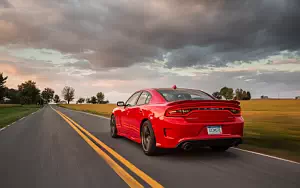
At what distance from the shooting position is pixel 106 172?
486cm

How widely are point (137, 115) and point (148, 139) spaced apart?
35.7 inches

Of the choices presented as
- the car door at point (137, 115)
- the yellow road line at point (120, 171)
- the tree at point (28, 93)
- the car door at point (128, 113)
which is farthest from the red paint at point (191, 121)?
the tree at point (28, 93)

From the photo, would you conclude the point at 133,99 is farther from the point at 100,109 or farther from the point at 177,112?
the point at 100,109

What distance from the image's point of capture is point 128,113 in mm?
8102

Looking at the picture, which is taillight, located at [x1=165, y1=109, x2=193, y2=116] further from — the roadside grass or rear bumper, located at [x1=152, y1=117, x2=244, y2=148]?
the roadside grass

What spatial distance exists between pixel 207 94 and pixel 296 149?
2738 millimetres

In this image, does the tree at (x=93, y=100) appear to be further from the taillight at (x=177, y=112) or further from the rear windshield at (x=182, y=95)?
the taillight at (x=177, y=112)

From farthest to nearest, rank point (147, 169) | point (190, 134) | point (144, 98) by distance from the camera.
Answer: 1. point (144, 98)
2. point (190, 134)
3. point (147, 169)

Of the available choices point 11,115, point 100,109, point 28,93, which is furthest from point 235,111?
point 28,93

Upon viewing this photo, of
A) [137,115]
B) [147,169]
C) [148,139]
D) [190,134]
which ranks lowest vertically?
[147,169]

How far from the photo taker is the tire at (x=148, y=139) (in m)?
6.23

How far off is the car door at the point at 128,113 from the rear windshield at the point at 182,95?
3.99 feet

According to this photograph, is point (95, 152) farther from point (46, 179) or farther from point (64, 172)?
point (46, 179)

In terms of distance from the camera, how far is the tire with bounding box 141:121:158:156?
6234 mm
